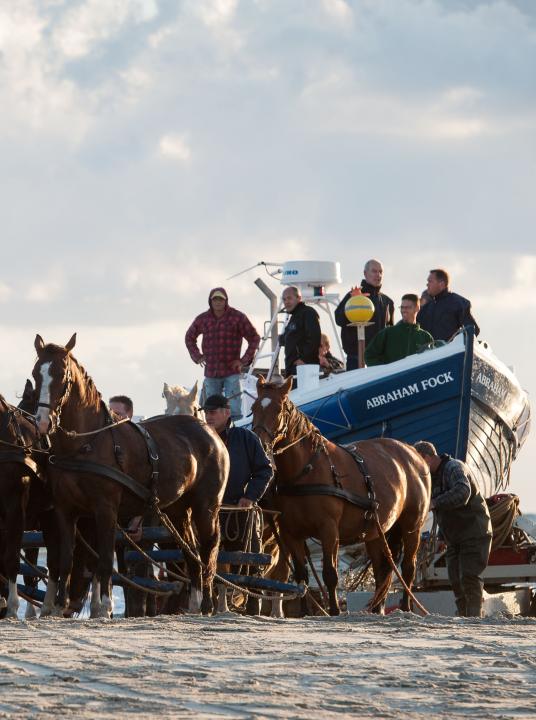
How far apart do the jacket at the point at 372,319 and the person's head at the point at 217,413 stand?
5038 mm

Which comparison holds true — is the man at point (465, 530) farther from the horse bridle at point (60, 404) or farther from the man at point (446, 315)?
the horse bridle at point (60, 404)

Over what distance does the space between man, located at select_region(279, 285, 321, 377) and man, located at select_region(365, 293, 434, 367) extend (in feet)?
2.53

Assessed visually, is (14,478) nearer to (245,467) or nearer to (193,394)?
(245,467)

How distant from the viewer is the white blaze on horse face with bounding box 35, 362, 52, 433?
1047cm

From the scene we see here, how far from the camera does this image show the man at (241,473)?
488 inches

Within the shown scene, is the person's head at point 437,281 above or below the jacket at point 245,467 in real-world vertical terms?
above

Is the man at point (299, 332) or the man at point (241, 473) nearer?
the man at point (241, 473)

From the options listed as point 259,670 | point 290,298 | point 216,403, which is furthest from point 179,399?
point 259,670

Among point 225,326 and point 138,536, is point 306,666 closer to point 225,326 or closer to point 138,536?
point 138,536

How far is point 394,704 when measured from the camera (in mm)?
6055

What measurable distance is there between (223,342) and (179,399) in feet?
3.45

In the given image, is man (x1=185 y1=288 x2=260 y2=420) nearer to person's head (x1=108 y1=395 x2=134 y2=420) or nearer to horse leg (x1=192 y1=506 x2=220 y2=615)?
person's head (x1=108 y1=395 x2=134 y2=420)

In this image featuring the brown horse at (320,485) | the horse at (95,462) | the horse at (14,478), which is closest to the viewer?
the horse at (95,462)

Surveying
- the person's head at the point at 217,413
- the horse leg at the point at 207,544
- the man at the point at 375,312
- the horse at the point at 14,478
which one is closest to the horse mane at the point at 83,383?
the horse at the point at 14,478
